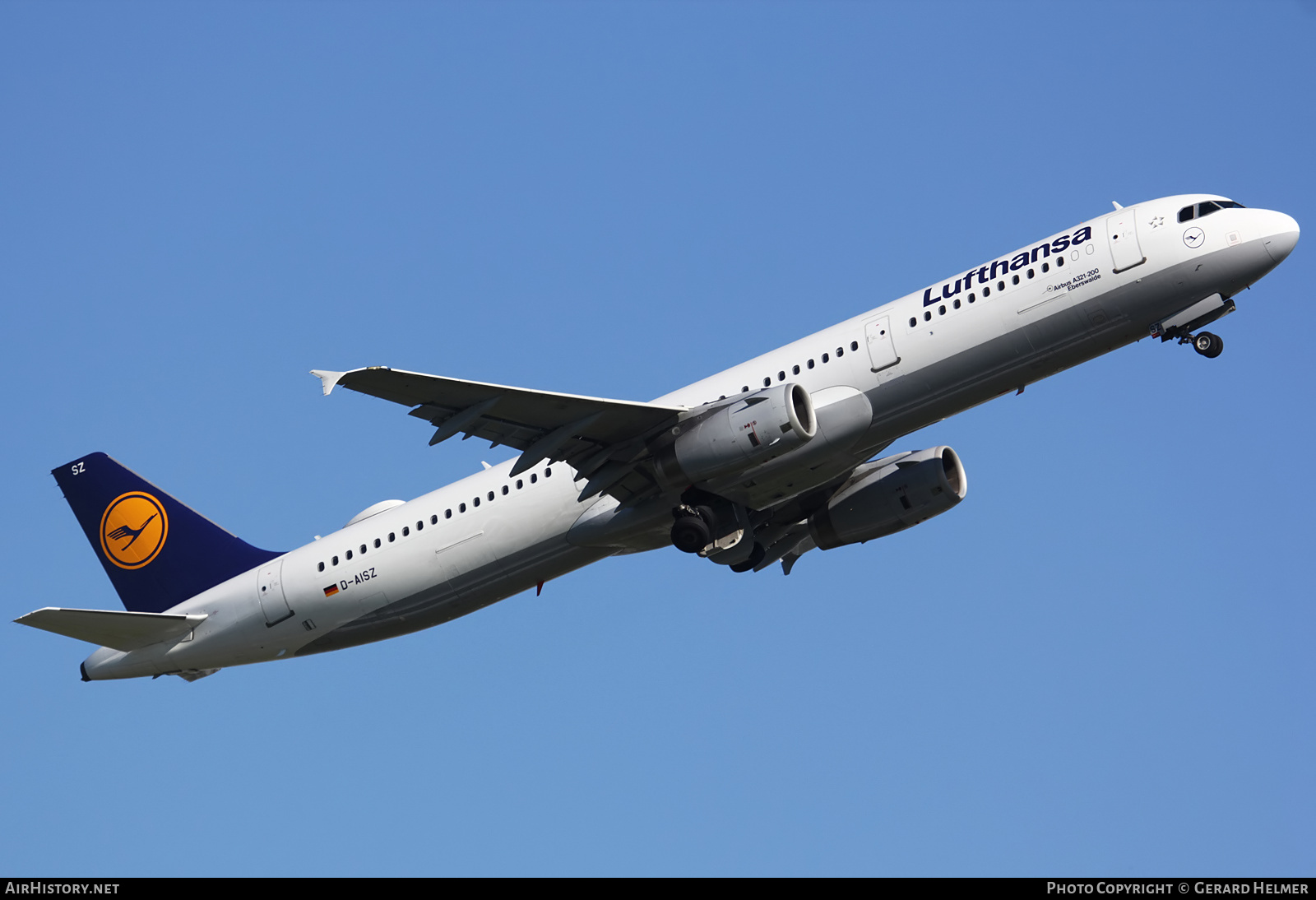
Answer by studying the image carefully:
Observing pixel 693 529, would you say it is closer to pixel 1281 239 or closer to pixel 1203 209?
pixel 1203 209

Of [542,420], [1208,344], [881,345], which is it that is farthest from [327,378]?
[1208,344]

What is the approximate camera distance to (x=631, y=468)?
32000mm

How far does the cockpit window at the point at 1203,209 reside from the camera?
29953 mm

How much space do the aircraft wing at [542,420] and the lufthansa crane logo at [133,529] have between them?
39.7 ft

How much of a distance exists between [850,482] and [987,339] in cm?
738

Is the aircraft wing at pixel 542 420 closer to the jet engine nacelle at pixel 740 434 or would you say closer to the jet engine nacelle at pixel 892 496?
the jet engine nacelle at pixel 740 434

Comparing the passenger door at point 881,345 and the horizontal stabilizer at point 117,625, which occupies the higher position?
the passenger door at point 881,345

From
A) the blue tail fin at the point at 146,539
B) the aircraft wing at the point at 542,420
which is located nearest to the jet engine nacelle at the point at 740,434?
the aircraft wing at the point at 542,420

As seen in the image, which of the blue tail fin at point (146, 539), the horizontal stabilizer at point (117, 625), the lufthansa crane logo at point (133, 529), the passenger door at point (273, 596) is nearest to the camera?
the horizontal stabilizer at point (117, 625)

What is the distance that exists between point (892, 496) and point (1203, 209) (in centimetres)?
1029

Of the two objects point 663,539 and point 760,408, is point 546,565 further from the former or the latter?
point 760,408

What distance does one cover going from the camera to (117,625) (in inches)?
1375

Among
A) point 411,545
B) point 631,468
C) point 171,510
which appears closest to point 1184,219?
point 631,468

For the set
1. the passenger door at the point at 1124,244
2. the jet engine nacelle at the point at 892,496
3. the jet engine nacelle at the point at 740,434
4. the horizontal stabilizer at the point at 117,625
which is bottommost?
the horizontal stabilizer at the point at 117,625
